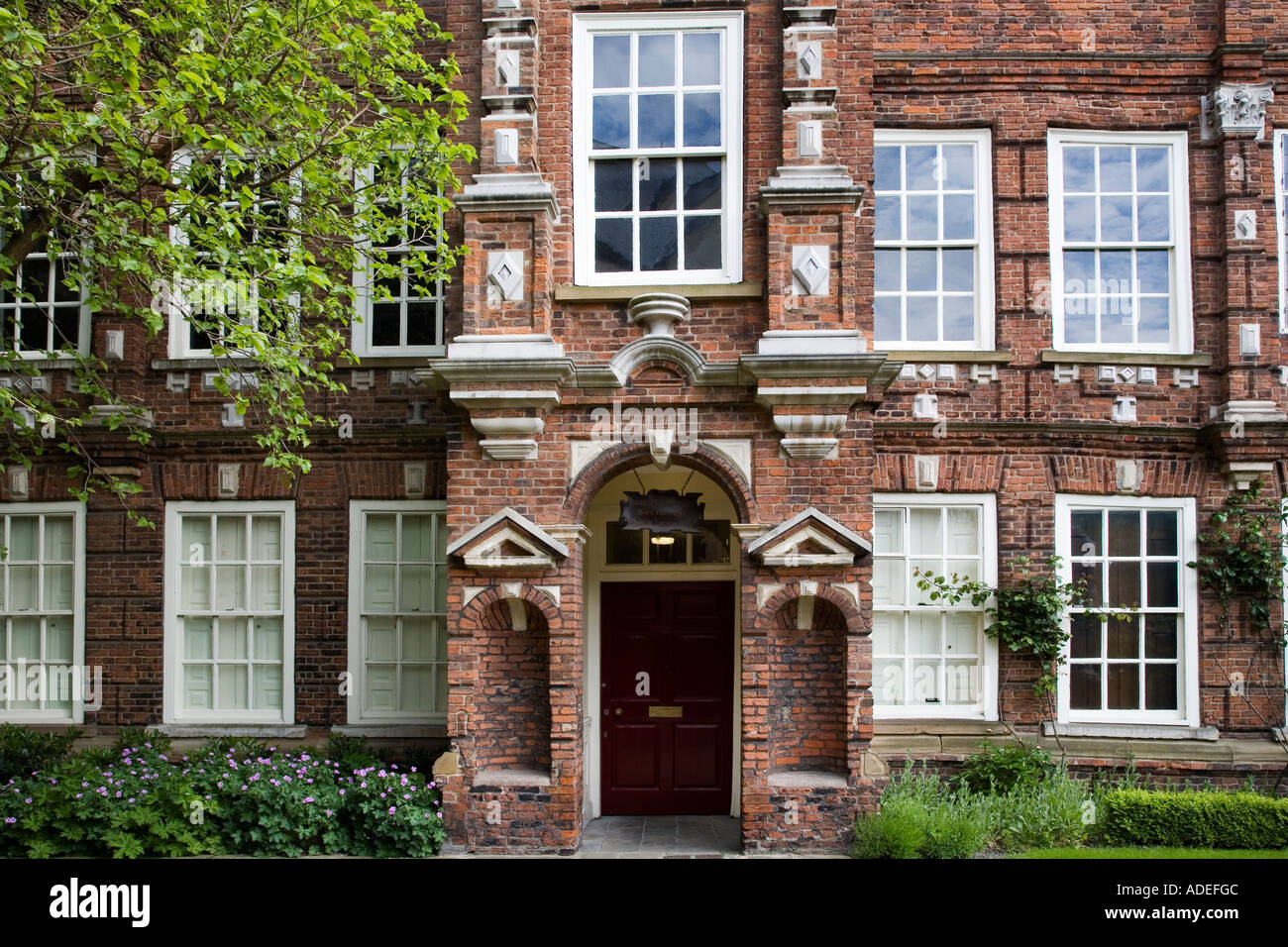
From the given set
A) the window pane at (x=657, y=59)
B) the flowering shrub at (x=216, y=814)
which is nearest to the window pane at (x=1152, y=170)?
the window pane at (x=657, y=59)

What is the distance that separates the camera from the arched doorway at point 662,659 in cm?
1009

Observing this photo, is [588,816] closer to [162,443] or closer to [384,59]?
[162,443]

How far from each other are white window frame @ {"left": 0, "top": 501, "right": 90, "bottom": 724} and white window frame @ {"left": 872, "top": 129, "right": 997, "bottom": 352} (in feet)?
28.2

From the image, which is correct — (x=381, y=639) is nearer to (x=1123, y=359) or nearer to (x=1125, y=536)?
(x=1125, y=536)

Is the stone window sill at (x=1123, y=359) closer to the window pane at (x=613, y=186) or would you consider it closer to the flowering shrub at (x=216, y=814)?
the window pane at (x=613, y=186)

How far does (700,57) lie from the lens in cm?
919

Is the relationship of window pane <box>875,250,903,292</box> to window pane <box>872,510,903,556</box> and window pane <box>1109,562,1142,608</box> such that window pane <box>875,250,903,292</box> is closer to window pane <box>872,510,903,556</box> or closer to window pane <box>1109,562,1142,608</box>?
window pane <box>872,510,903,556</box>

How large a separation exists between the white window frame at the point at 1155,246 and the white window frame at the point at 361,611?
6847mm

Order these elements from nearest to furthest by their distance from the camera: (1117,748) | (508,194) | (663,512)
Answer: (508,194), (663,512), (1117,748)

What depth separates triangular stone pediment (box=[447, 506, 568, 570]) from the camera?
8.52 m

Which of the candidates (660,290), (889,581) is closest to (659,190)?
(660,290)

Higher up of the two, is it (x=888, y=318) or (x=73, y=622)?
(x=888, y=318)

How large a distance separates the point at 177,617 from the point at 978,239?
9.28 metres

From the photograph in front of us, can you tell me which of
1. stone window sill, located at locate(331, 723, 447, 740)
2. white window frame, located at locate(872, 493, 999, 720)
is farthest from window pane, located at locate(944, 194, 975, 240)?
stone window sill, located at locate(331, 723, 447, 740)
